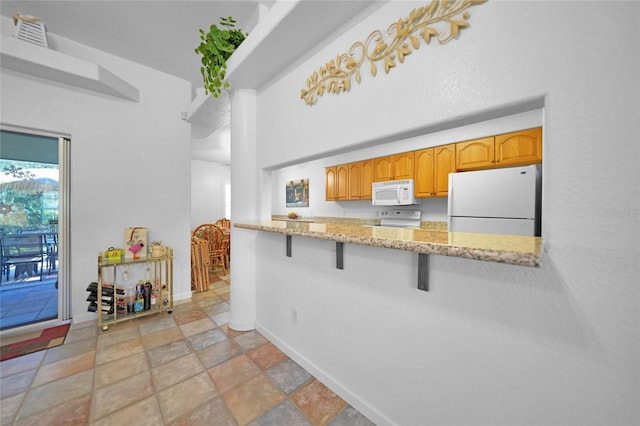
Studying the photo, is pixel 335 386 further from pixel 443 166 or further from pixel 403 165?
pixel 403 165

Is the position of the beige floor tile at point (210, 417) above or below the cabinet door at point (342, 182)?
below

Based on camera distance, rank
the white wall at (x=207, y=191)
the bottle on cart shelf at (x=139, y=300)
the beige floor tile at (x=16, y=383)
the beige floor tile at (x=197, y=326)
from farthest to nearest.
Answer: the white wall at (x=207, y=191) → the bottle on cart shelf at (x=139, y=300) → the beige floor tile at (x=197, y=326) → the beige floor tile at (x=16, y=383)

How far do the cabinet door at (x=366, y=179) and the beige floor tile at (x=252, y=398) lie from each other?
10.3ft

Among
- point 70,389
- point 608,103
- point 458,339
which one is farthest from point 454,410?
point 70,389

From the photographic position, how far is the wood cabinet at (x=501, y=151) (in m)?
2.59

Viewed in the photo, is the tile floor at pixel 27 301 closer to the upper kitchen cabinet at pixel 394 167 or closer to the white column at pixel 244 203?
the white column at pixel 244 203

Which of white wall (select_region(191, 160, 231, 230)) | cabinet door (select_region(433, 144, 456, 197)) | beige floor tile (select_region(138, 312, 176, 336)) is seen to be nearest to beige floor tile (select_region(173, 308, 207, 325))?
beige floor tile (select_region(138, 312, 176, 336))

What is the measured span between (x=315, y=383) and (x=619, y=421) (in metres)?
1.41

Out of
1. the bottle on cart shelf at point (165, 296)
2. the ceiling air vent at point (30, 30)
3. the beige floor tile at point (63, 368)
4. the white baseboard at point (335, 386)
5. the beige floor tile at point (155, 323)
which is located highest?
the ceiling air vent at point (30, 30)

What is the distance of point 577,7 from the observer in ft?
2.51

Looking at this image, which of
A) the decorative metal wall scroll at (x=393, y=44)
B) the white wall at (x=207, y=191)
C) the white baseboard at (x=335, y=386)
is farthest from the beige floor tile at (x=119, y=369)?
the white wall at (x=207, y=191)

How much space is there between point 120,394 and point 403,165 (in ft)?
12.5

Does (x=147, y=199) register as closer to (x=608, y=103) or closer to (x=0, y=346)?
(x=0, y=346)

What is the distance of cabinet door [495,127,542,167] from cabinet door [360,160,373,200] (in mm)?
1777
